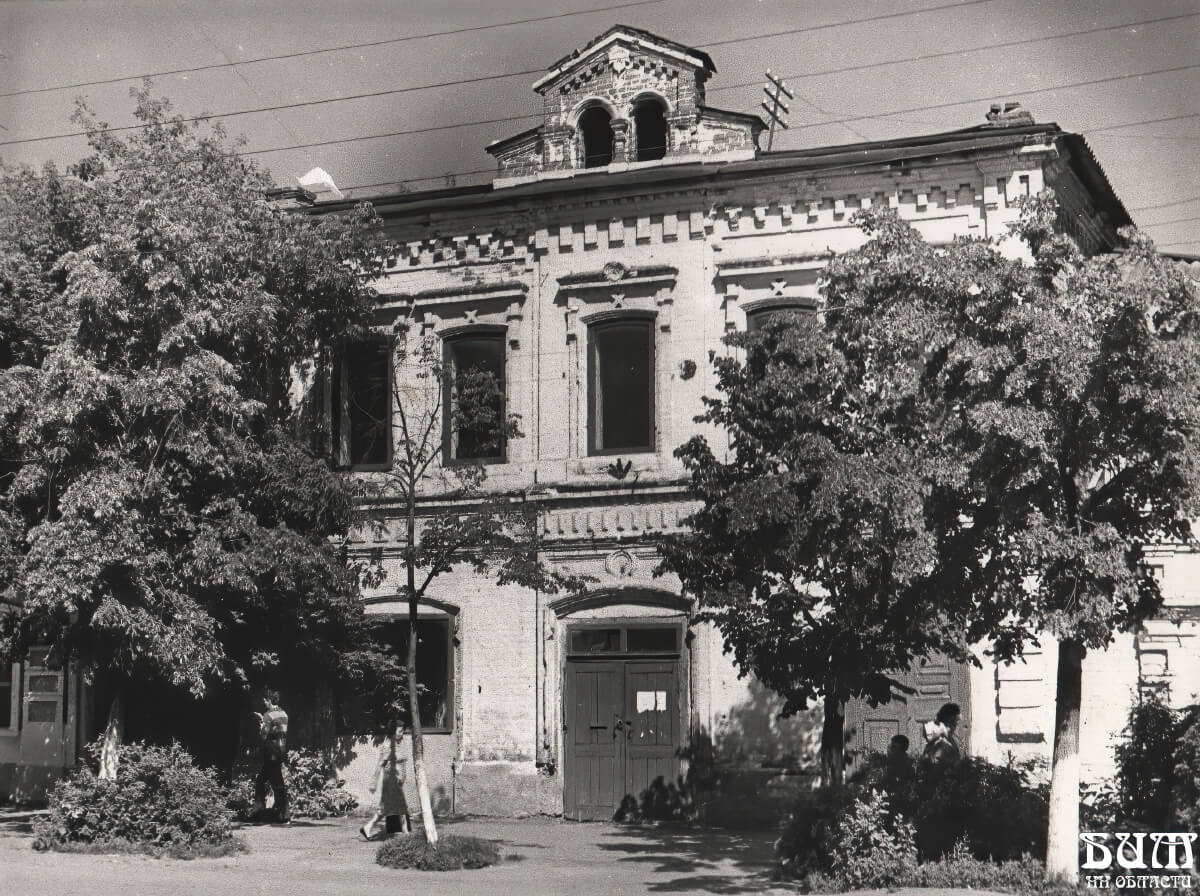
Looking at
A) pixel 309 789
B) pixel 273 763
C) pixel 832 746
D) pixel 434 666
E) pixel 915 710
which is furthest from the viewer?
pixel 434 666

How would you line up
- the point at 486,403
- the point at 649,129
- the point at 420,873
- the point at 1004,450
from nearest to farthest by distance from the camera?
the point at 1004,450 → the point at 420,873 → the point at 486,403 → the point at 649,129

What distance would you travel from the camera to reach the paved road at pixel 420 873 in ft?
48.3

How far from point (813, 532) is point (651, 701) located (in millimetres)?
7293

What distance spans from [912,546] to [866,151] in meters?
9.11

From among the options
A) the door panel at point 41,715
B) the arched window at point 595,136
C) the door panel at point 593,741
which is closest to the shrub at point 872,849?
the door panel at point 593,741

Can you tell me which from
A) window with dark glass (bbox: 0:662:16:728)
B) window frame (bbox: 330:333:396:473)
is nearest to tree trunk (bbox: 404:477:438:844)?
window frame (bbox: 330:333:396:473)

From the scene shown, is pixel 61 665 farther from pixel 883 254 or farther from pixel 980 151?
pixel 980 151

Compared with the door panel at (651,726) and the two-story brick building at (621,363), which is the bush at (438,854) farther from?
the two-story brick building at (621,363)

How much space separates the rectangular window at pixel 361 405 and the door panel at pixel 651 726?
512cm

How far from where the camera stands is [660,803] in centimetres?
2095

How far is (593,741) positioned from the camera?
2145cm

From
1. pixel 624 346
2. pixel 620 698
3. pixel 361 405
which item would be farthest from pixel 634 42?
pixel 620 698

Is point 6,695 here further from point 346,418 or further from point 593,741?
point 593,741

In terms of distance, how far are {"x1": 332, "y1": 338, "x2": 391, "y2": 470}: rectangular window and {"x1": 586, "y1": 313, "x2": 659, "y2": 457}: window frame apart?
10.2 feet
